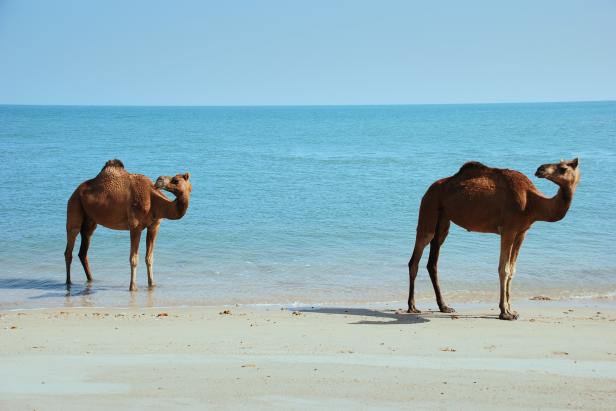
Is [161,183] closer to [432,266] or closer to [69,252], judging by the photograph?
[69,252]

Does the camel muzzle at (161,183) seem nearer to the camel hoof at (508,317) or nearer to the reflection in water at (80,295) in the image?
the reflection in water at (80,295)

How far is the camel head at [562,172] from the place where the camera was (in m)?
9.17

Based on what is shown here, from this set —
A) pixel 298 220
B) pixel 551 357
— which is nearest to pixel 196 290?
pixel 551 357

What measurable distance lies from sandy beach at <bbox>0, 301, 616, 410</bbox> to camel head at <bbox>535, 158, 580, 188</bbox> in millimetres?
1567

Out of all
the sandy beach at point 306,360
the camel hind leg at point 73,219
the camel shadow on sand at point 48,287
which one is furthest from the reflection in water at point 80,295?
the sandy beach at point 306,360

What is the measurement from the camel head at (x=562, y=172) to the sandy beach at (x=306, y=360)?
5.14 feet

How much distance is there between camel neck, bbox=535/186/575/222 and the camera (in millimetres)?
9289

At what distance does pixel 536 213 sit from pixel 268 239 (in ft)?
27.5

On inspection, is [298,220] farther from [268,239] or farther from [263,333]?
[263,333]

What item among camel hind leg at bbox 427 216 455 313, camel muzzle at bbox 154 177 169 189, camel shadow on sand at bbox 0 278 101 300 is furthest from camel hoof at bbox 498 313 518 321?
camel shadow on sand at bbox 0 278 101 300

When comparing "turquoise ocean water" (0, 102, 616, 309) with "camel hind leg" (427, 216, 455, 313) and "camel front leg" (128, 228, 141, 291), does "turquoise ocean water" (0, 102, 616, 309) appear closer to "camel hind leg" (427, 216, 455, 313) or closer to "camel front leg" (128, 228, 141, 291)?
"camel front leg" (128, 228, 141, 291)

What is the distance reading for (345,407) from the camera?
6.10m

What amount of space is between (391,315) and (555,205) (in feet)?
7.49

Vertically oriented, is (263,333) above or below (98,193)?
below
